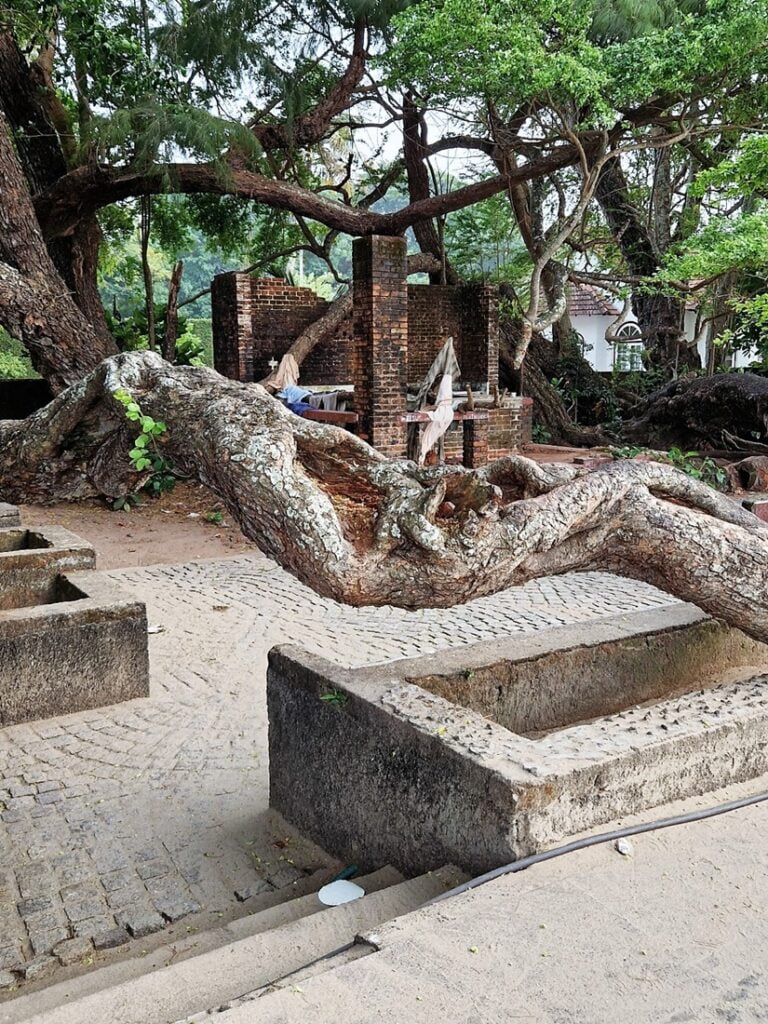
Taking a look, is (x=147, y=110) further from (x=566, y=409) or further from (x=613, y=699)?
(x=566, y=409)

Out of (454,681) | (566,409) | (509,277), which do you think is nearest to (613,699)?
Result: (454,681)

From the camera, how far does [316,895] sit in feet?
10.8

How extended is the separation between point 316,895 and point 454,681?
3.59 feet

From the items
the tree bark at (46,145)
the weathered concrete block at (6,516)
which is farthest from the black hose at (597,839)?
the tree bark at (46,145)

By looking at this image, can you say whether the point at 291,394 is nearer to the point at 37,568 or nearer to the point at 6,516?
the point at 6,516

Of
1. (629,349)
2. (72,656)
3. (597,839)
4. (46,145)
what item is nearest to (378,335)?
(46,145)

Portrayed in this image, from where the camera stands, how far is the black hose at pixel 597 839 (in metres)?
2.70

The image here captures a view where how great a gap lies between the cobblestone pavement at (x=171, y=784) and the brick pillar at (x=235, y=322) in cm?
902

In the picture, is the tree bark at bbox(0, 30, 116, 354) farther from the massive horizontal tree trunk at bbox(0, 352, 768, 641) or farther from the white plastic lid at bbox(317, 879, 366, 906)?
the white plastic lid at bbox(317, 879, 366, 906)

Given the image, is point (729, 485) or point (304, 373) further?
point (304, 373)

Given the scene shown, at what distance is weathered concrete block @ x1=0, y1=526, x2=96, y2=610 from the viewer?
6.36 meters

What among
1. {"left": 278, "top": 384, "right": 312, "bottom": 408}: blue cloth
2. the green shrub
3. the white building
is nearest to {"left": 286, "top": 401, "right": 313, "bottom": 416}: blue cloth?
{"left": 278, "top": 384, "right": 312, "bottom": 408}: blue cloth

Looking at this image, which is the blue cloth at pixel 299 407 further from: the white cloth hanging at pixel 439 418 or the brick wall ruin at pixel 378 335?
the white cloth hanging at pixel 439 418

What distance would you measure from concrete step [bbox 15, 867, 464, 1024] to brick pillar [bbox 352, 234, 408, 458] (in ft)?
34.1
